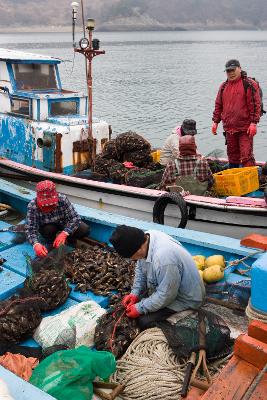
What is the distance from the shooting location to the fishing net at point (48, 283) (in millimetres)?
5047

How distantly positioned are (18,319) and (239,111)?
5656 mm

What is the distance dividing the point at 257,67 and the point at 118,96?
16.8 m

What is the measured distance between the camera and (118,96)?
93.0 feet

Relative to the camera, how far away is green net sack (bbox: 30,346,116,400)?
351 centimetres

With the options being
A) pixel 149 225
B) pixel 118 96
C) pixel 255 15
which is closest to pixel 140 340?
pixel 149 225

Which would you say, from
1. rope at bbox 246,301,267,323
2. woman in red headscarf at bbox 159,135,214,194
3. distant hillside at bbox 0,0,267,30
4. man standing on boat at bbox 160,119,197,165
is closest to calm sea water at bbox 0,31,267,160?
man standing on boat at bbox 160,119,197,165

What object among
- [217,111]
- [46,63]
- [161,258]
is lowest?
[161,258]

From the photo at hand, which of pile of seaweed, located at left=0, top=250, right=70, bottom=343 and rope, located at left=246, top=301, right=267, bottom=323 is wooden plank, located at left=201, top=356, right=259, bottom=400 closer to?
rope, located at left=246, top=301, right=267, bottom=323

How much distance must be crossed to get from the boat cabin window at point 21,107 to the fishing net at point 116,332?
602 cm

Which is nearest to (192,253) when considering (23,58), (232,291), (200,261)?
(200,261)

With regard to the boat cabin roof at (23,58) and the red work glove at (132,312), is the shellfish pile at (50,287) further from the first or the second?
the boat cabin roof at (23,58)

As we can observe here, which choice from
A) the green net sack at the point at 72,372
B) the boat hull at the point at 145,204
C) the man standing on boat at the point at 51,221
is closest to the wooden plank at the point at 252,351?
the green net sack at the point at 72,372

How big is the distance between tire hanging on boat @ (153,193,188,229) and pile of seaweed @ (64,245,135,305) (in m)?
1.84

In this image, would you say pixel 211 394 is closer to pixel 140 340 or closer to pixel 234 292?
pixel 140 340
